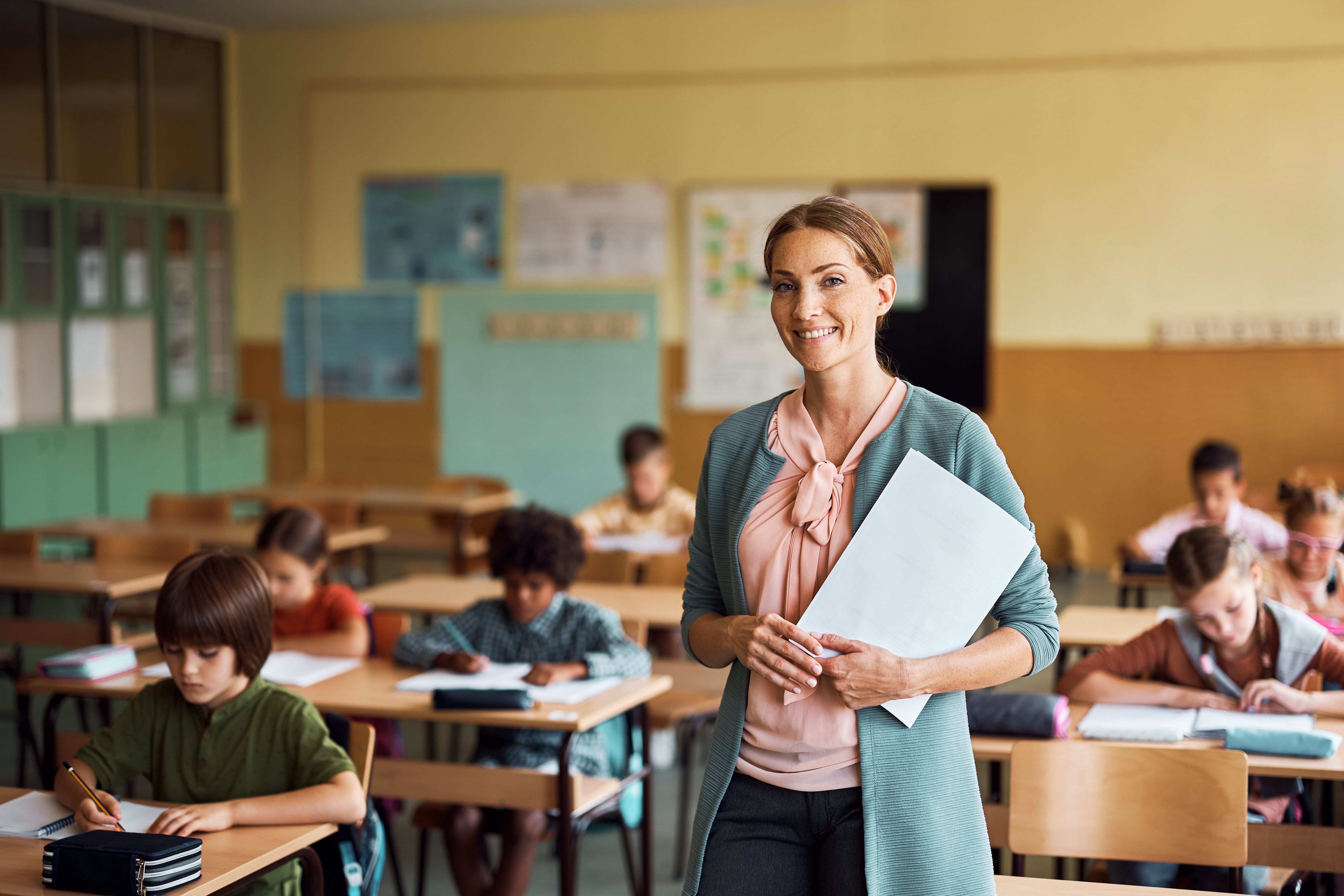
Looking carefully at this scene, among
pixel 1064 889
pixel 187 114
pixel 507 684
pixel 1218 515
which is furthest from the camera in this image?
pixel 187 114

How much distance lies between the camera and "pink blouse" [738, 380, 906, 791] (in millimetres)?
1331

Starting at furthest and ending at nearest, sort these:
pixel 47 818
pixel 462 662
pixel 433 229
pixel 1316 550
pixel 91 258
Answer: pixel 433 229, pixel 91 258, pixel 1316 550, pixel 462 662, pixel 47 818

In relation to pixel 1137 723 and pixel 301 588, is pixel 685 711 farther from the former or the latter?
pixel 1137 723

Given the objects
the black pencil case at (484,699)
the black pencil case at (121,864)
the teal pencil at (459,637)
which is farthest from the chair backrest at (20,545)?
the black pencil case at (121,864)

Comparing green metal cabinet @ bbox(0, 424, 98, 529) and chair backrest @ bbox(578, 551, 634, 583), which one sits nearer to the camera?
chair backrest @ bbox(578, 551, 634, 583)

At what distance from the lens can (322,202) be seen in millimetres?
8547

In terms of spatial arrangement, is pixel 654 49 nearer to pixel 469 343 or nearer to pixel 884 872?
pixel 469 343

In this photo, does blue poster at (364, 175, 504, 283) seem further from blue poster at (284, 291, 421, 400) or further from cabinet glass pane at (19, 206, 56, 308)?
cabinet glass pane at (19, 206, 56, 308)

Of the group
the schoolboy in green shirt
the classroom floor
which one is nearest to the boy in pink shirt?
the classroom floor

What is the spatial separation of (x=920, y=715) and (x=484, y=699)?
1.46 metres

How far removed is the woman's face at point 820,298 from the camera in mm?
1347

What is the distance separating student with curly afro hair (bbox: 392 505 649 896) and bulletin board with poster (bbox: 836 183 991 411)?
4592mm

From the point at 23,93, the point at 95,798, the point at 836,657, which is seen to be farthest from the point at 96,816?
the point at 23,93

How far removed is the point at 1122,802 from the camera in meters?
2.08
